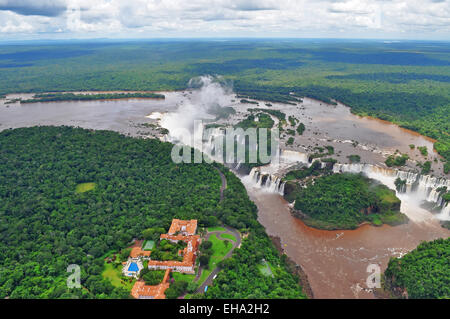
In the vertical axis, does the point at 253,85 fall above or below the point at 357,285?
above

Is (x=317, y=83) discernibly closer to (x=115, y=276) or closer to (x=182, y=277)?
(x=182, y=277)

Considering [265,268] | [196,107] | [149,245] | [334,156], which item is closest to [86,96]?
[196,107]

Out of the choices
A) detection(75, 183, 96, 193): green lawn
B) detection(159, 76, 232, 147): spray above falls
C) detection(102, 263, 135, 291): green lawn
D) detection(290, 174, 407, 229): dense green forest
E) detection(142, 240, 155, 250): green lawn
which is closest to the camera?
detection(102, 263, 135, 291): green lawn

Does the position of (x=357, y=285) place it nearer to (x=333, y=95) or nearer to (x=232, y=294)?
(x=232, y=294)

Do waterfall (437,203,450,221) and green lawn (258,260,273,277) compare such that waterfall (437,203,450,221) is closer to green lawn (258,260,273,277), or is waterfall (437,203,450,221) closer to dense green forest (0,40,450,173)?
dense green forest (0,40,450,173)

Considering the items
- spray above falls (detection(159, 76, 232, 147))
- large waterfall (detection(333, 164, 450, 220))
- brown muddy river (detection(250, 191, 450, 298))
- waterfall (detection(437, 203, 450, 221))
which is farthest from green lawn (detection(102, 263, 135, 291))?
spray above falls (detection(159, 76, 232, 147))

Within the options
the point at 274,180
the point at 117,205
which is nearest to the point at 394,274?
the point at 274,180
